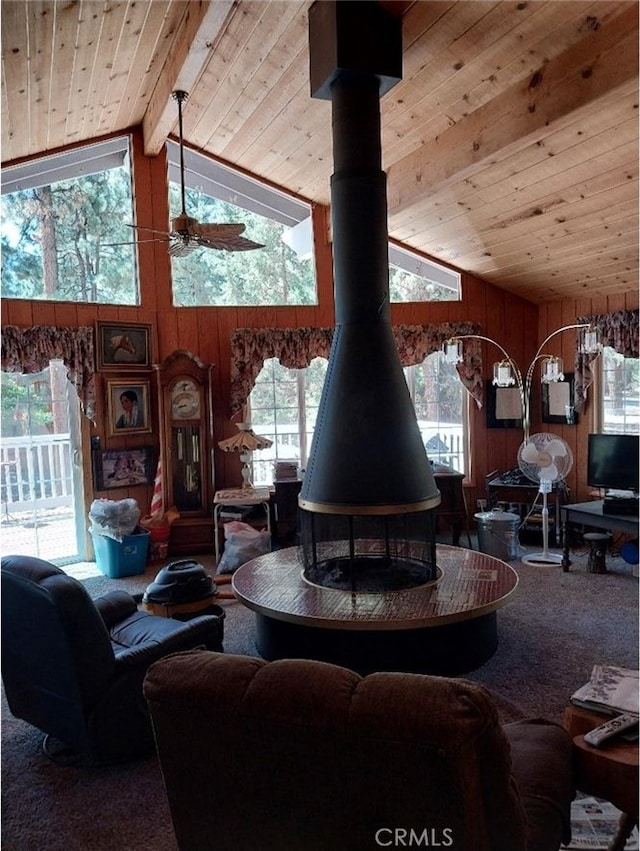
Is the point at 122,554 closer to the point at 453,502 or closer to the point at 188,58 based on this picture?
the point at 453,502

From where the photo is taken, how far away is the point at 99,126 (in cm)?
505

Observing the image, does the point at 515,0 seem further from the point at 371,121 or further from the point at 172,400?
the point at 172,400

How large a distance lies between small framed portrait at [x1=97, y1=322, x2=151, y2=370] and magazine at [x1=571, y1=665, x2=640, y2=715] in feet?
15.0

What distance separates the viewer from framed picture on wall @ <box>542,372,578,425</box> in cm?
588

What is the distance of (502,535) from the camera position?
5324mm

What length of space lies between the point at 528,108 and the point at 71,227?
385 centimetres

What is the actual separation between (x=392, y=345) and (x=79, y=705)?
2403 mm

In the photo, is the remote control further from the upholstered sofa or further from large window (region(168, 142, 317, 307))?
large window (region(168, 142, 317, 307))

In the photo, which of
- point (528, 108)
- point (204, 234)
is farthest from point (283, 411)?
point (528, 108)

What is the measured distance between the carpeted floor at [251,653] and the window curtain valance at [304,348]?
1914 mm

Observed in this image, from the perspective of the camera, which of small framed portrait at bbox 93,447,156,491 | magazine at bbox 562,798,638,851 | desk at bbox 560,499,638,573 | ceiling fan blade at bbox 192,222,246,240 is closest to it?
magazine at bbox 562,798,638,851

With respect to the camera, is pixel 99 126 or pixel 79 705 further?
pixel 99 126

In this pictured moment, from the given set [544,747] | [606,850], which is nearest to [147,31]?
[544,747]

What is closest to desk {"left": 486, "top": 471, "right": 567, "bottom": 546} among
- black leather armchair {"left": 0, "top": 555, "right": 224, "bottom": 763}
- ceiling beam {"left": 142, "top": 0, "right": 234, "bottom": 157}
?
black leather armchair {"left": 0, "top": 555, "right": 224, "bottom": 763}
